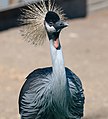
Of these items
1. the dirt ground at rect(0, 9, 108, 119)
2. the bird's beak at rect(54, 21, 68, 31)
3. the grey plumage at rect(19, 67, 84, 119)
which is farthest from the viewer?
the dirt ground at rect(0, 9, 108, 119)

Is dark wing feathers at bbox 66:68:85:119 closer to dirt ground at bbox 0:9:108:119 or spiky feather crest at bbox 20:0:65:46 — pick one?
spiky feather crest at bbox 20:0:65:46

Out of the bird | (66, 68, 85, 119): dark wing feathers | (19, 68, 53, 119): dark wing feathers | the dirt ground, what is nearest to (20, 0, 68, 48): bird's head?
the bird

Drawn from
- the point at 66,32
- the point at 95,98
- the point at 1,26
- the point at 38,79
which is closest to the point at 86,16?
the point at 66,32

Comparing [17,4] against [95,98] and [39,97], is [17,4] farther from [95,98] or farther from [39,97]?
[39,97]

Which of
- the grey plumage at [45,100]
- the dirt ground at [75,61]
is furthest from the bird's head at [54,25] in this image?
the dirt ground at [75,61]

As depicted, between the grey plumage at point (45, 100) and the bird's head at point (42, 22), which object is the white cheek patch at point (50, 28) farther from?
the grey plumage at point (45, 100)

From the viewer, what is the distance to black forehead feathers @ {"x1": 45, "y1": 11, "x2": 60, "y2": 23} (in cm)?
329

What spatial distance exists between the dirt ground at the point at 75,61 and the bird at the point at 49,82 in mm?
1649

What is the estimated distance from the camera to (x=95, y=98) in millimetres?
5789

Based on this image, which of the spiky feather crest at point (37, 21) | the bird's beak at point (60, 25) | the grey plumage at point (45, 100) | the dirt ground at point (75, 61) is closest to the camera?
the bird's beak at point (60, 25)

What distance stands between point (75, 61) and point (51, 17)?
3.73m

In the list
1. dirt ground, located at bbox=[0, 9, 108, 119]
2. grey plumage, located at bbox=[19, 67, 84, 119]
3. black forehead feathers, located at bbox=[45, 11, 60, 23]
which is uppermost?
dirt ground, located at bbox=[0, 9, 108, 119]

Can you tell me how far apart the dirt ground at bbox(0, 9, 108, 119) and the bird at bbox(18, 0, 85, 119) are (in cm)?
165

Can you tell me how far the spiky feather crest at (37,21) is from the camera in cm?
343
